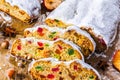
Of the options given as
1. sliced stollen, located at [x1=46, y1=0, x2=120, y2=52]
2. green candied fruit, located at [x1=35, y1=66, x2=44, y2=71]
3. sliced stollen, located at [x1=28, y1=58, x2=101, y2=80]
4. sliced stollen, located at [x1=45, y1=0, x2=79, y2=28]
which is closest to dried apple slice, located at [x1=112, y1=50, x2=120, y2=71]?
sliced stollen, located at [x1=46, y1=0, x2=120, y2=52]

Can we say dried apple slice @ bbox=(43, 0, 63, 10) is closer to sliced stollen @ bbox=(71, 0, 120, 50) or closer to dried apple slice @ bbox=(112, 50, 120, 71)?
sliced stollen @ bbox=(71, 0, 120, 50)

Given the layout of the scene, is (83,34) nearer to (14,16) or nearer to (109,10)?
(109,10)

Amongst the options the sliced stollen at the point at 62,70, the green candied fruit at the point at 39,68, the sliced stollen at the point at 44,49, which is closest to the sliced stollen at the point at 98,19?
the sliced stollen at the point at 44,49

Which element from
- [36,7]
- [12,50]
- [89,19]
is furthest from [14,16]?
[89,19]

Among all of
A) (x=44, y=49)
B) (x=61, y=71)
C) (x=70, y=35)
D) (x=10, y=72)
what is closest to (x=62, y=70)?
(x=61, y=71)

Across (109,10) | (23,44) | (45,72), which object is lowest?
(45,72)

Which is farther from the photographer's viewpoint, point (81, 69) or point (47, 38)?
point (47, 38)

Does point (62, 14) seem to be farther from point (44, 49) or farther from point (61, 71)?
point (61, 71)
